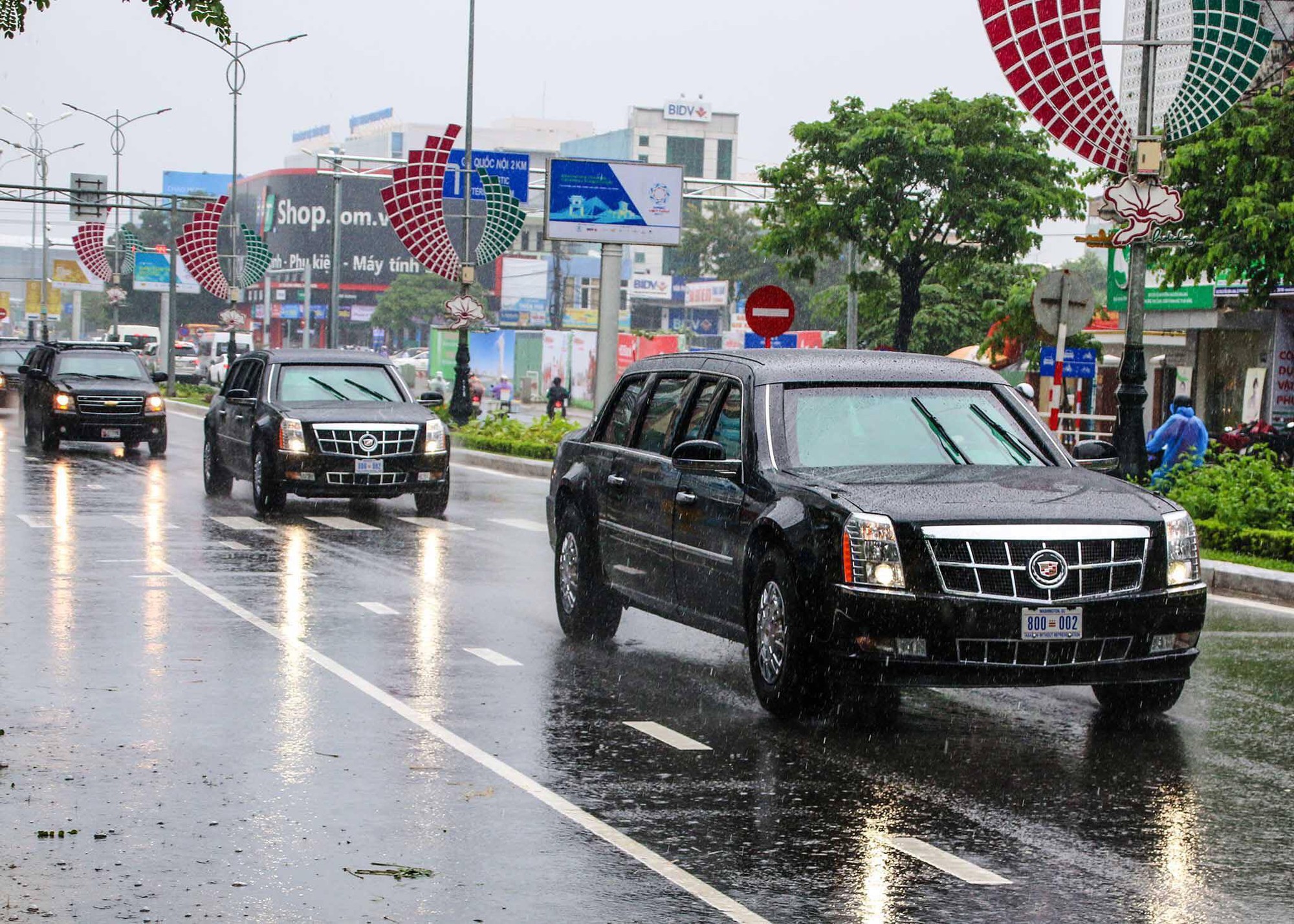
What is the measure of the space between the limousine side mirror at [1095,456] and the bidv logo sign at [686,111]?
475 feet

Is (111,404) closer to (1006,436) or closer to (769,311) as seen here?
(769,311)

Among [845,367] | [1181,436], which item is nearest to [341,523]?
[1181,436]

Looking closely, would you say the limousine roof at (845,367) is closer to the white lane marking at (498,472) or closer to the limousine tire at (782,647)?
the limousine tire at (782,647)

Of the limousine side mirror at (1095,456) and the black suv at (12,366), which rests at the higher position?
the limousine side mirror at (1095,456)

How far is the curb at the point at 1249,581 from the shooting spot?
1482 centimetres

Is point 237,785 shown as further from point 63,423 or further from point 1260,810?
point 63,423

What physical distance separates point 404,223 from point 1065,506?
1457 inches

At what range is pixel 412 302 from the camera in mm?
117000

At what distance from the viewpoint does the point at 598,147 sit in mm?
152375

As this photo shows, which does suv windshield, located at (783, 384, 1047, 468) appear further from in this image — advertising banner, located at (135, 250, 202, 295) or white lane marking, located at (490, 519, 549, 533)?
advertising banner, located at (135, 250, 202, 295)

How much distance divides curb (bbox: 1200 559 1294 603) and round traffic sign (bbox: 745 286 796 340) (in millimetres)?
9892

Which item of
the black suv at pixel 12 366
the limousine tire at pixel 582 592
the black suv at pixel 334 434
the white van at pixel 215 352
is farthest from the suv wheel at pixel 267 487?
the white van at pixel 215 352

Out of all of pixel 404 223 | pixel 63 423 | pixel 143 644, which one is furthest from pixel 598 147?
pixel 143 644

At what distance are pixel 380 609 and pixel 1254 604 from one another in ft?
21.6
